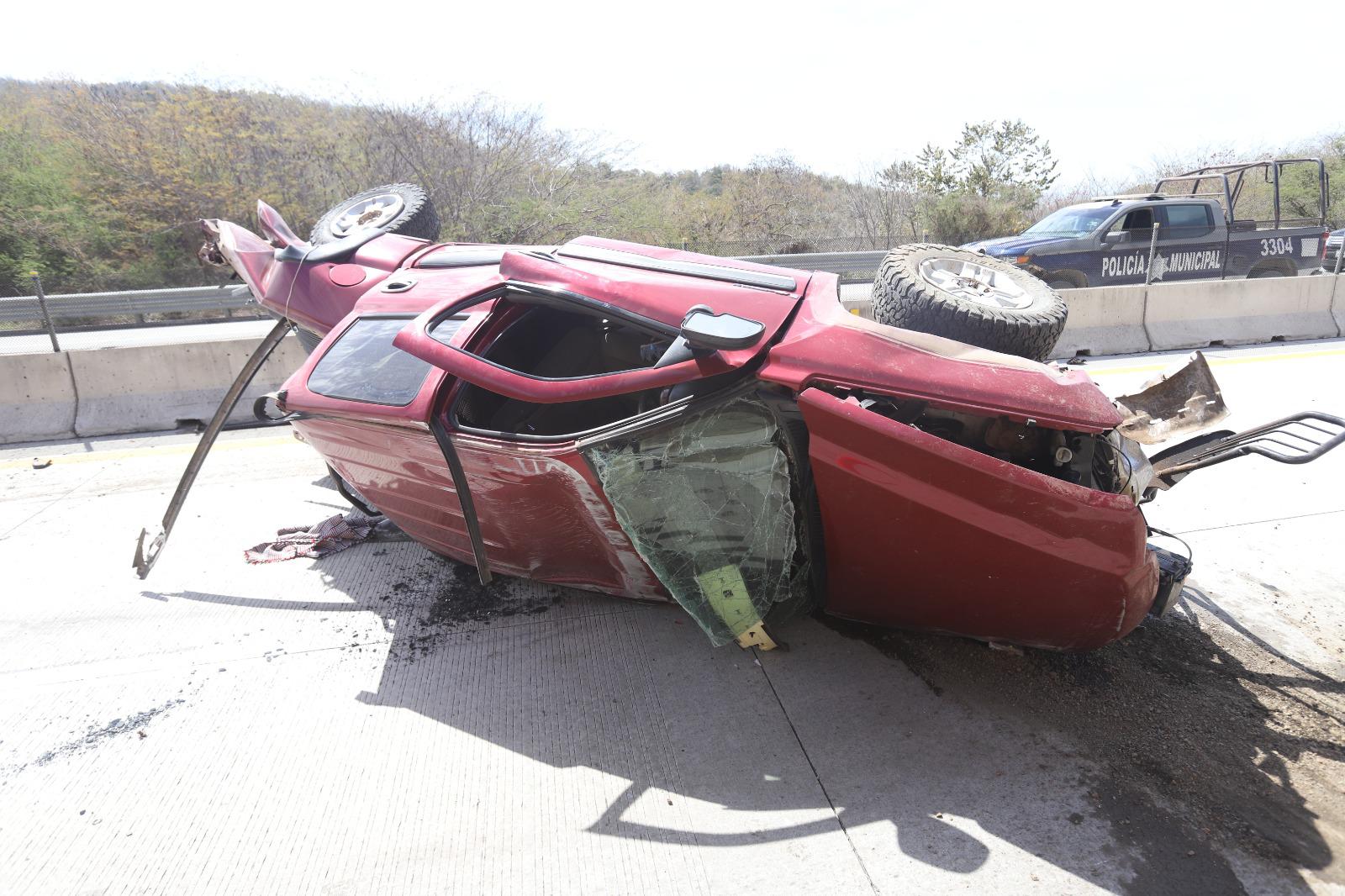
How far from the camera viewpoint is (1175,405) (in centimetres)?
385

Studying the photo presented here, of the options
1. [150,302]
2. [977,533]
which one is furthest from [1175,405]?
[150,302]

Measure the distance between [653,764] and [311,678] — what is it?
1.60 metres

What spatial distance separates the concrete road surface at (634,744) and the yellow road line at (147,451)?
256 centimetres

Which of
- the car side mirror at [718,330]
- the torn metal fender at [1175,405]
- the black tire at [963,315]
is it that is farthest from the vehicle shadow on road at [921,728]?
the car side mirror at [718,330]

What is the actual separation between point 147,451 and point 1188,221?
1303cm

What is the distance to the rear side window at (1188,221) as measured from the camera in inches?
438

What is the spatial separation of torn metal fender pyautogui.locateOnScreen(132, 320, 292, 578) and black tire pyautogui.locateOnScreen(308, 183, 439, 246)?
1.21 m

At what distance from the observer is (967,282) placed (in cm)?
362

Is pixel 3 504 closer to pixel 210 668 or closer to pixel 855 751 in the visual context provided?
pixel 210 668

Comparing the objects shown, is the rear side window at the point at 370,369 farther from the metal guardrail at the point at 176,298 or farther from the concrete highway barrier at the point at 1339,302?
the concrete highway barrier at the point at 1339,302

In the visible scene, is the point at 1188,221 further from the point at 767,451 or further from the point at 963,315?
the point at 767,451

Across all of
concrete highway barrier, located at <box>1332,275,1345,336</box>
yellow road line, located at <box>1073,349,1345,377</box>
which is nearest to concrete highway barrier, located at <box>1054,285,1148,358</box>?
yellow road line, located at <box>1073,349,1345,377</box>

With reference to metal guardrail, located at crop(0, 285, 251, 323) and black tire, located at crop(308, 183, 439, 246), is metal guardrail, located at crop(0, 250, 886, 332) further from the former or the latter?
black tire, located at crop(308, 183, 439, 246)

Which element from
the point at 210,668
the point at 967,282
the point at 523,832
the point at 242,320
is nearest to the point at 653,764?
the point at 523,832
